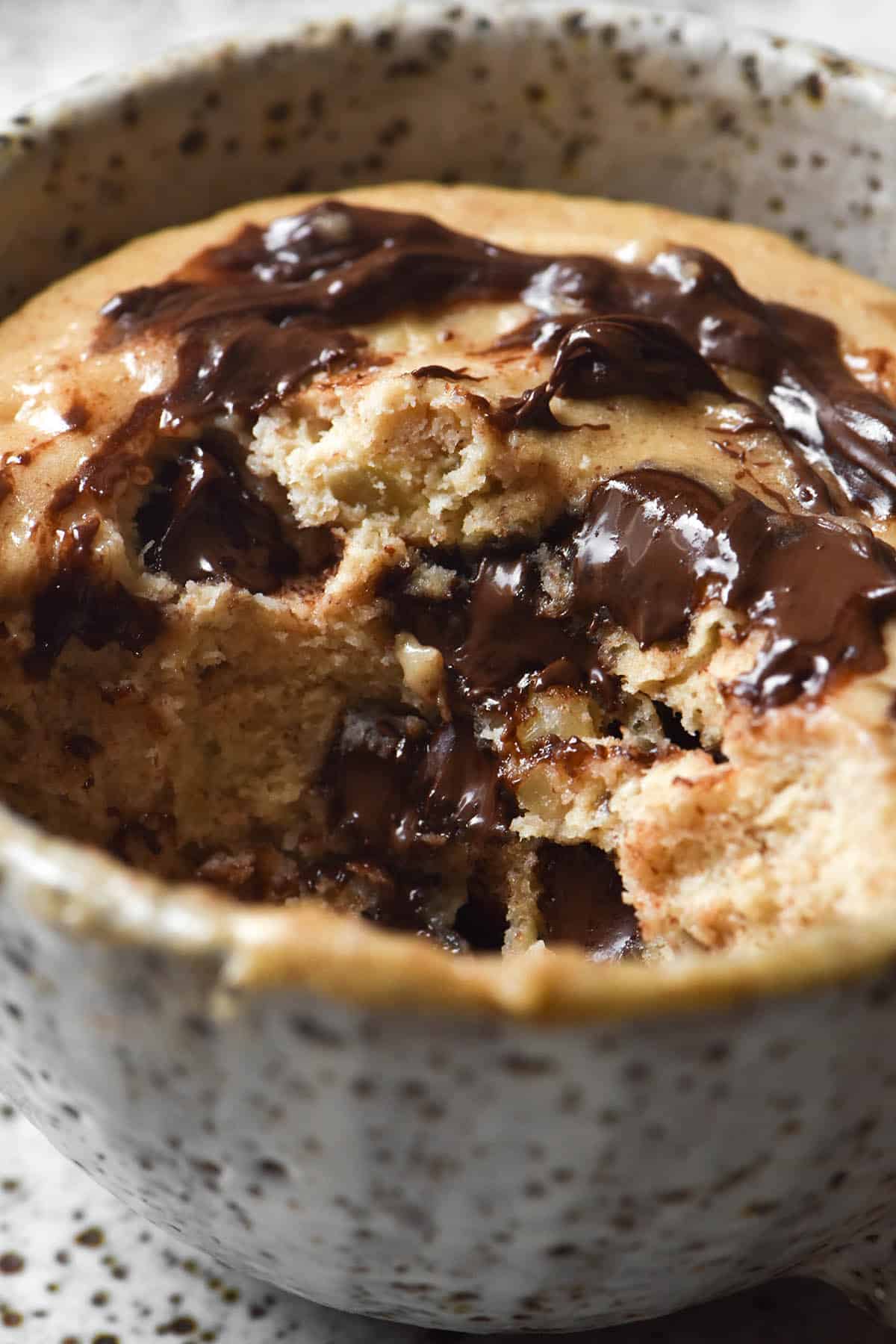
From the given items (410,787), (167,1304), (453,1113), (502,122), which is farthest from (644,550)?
(502,122)

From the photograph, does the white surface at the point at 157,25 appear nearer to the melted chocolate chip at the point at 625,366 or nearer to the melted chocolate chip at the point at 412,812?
the melted chocolate chip at the point at 625,366

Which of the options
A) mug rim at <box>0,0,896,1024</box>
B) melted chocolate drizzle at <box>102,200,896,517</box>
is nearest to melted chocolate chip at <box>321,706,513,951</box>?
melted chocolate drizzle at <box>102,200,896,517</box>

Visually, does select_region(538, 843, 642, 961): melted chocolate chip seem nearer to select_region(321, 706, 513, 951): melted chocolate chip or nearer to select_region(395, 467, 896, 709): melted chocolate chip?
select_region(321, 706, 513, 951): melted chocolate chip

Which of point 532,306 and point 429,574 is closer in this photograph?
point 429,574

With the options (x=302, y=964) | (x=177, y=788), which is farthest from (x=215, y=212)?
(x=302, y=964)

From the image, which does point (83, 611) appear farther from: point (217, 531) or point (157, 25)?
point (157, 25)

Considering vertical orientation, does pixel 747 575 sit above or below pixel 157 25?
above

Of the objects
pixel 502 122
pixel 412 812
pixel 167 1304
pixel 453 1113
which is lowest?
pixel 167 1304
